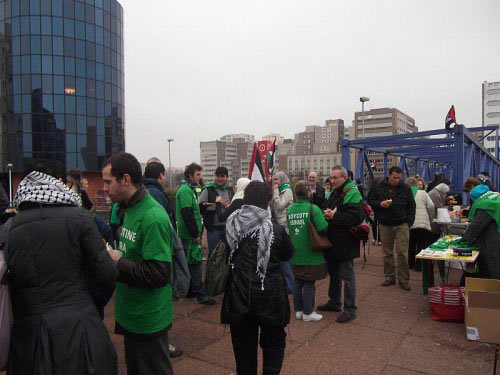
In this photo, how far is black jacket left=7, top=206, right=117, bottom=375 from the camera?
6.62 feet

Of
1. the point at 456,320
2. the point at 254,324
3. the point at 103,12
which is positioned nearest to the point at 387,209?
the point at 456,320

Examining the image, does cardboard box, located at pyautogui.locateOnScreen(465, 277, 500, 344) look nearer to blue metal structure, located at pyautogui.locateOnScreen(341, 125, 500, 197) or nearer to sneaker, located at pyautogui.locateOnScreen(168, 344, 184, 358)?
sneaker, located at pyautogui.locateOnScreen(168, 344, 184, 358)

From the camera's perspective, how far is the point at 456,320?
503 centimetres

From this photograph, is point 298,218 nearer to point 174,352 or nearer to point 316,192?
point 174,352

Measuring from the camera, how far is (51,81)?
41.6 metres

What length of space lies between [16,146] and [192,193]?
140ft

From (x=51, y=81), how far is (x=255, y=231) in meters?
45.3

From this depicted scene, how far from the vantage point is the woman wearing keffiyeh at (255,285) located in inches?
115

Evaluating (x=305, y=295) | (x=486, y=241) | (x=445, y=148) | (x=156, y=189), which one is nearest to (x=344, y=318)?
(x=305, y=295)

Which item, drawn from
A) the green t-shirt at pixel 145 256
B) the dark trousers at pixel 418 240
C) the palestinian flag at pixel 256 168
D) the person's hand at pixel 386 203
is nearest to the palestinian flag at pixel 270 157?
the palestinian flag at pixel 256 168

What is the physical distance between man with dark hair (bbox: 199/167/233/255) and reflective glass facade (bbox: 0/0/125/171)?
37.8 m

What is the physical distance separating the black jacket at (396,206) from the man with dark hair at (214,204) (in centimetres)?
251

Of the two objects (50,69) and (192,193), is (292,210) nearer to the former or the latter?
(192,193)

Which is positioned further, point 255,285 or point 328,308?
point 328,308
